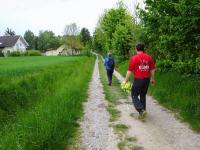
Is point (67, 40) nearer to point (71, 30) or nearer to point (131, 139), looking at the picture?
point (71, 30)

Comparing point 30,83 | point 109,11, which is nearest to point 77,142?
point 30,83

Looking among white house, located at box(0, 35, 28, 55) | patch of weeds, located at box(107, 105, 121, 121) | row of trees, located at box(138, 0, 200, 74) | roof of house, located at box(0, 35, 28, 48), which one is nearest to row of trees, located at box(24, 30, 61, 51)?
white house, located at box(0, 35, 28, 55)

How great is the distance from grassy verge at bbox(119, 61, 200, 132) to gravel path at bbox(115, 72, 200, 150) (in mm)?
299

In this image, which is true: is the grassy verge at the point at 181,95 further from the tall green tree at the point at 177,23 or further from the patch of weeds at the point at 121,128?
the patch of weeds at the point at 121,128

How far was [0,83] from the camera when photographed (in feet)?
43.9

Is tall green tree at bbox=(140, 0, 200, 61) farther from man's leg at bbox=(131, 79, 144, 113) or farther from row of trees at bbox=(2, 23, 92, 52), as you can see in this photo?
row of trees at bbox=(2, 23, 92, 52)

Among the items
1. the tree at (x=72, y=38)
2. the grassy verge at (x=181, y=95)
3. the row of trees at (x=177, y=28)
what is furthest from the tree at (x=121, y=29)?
the tree at (x=72, y=38)

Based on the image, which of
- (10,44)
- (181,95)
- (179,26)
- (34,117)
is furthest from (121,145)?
(10,44)

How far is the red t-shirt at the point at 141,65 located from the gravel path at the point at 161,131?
50.3 inches

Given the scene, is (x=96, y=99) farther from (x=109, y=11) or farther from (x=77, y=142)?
(x=109, y=11)

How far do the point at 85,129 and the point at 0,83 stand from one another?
231 inches

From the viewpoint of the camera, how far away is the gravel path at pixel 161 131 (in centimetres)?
711

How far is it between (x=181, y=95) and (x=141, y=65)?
109 inches

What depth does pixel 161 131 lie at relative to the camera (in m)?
8.31
